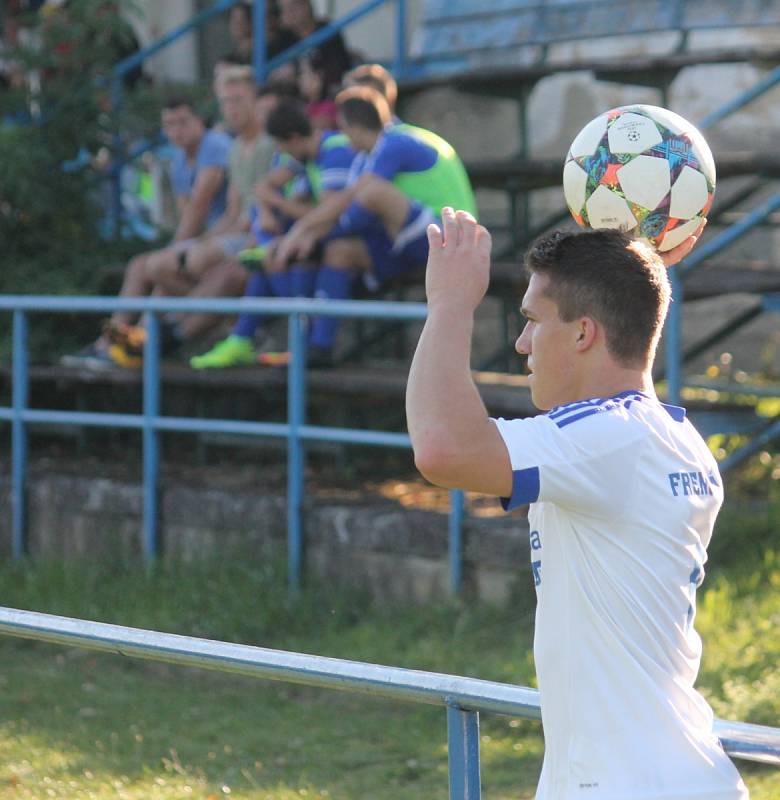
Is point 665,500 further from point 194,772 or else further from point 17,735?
point 17,735

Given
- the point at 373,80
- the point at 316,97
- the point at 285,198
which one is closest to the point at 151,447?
the point at 285,198

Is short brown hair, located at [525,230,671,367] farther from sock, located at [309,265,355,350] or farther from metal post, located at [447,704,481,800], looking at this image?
sock, located at [309,265,355,350]

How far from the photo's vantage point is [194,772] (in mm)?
5262

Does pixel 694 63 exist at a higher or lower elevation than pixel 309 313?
higher

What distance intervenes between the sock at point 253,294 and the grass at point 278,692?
1.55 m

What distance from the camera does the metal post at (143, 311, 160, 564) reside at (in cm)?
780

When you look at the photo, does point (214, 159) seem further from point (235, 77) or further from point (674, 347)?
point (674, 347)

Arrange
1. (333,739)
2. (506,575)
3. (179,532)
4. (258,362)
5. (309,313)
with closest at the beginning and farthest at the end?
(333,739) < (506,575) < (309,313) < (179,532) < (258,362)

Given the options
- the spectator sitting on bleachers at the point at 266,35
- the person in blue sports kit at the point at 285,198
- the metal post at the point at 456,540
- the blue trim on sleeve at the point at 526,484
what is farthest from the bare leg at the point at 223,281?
the blue trim on sleeve at the point at 526,484

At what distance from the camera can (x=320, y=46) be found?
1052 cm

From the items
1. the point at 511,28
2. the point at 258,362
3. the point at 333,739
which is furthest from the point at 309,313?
the point at 511,28

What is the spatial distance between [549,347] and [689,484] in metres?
0.31

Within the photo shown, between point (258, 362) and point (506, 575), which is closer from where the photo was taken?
point (506, 575)

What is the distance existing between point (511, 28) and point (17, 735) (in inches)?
267
